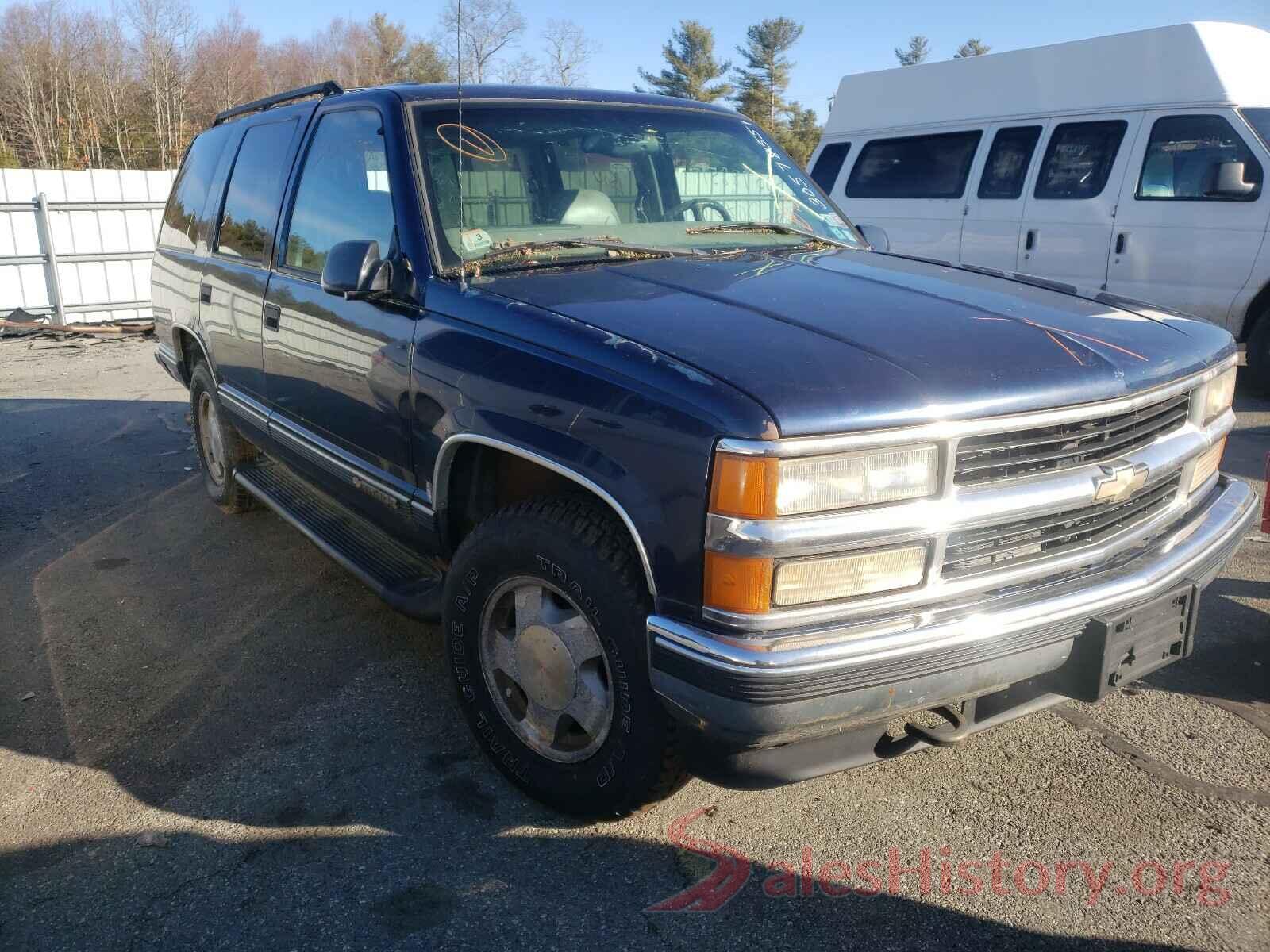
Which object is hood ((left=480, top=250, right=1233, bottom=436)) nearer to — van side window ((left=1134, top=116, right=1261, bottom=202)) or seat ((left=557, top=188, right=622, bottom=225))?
seat ((left=557, top=188, right=622, bottom=225))

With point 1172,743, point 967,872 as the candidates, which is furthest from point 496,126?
point 1172,743

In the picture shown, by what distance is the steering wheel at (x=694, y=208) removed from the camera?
3617mm

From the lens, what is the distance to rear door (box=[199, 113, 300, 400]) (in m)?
4.18

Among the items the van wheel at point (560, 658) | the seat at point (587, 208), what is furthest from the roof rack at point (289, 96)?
the van wheel at point (560, 658)

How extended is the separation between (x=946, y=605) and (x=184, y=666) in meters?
2.81

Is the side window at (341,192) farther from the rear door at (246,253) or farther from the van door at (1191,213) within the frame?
the van door at (1191,213)

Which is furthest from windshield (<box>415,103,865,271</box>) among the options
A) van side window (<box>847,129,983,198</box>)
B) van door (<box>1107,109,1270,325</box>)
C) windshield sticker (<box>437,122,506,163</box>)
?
van side window (<box>847,129,983,198</box>)

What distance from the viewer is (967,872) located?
2.53 meters

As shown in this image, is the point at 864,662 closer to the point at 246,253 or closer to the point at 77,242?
the point at 246,253

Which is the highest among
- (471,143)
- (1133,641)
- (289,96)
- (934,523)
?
(289,96)

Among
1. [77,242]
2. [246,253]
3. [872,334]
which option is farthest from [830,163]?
[77,242]

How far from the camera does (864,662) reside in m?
2.12

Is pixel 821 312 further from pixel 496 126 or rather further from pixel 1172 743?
pixel 1172 743

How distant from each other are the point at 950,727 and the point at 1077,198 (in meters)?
6.99
